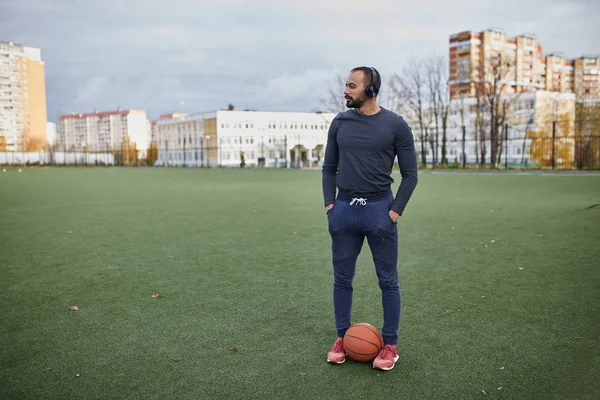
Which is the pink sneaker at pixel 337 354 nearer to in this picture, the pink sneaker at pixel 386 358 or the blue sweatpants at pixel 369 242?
the blue sweatpants at pixel 369 242

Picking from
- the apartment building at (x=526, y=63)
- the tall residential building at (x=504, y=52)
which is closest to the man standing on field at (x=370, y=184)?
the apartment building at (x=526, y=63)

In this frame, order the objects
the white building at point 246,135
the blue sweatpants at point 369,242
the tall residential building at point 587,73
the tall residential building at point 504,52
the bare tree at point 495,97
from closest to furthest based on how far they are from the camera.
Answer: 1. the blue sweatpants at point 369,242
2. the bare tree at point 495,97
3. the tall residential building at point 504,52
4. the white building at point 246,135
5. the tall residential building at point 587,73

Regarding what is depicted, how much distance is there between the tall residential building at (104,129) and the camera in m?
169

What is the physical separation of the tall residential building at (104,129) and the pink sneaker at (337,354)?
16559cm

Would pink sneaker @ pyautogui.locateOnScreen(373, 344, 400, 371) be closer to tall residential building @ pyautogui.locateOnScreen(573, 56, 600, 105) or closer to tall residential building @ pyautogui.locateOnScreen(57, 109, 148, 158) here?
tall residential building @ pyautogui.locateOnScreen(573, 56, 600, 105)

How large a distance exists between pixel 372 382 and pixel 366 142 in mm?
1598

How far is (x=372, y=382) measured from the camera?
326 cm

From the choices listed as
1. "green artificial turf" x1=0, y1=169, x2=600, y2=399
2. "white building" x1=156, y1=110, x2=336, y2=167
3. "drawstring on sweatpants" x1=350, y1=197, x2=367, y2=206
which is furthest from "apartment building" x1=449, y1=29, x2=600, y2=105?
"drawstring on sweatpants" x1=350, y1=197, x2=367, y2=206

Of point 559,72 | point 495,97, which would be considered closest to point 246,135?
point 495,97

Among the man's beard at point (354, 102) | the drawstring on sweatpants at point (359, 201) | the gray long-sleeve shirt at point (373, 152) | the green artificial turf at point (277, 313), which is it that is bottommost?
the green artificial turf at point (277, 313)

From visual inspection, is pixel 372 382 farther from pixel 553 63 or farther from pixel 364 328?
pixel 553 63

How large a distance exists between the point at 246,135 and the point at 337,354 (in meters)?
89.6

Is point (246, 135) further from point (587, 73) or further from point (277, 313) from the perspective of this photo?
point (277, 313)

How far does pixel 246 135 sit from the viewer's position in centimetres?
9162
